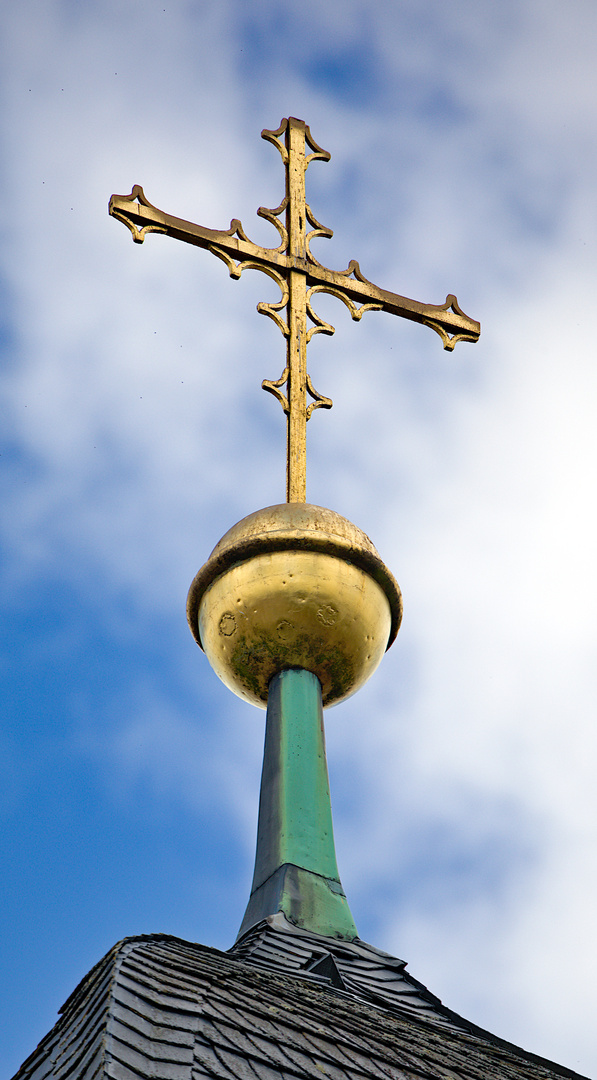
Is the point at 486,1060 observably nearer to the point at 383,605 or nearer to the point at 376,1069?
the point at 376,1069

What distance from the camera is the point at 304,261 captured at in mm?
10430

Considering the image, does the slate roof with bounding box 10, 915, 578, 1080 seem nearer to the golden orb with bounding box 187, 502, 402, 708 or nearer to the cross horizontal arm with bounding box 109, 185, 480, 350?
the golden orb with bounding box 187, 502, 402, 708

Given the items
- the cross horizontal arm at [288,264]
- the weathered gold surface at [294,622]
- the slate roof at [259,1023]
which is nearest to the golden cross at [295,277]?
the cross horizontal arm at [288,264]

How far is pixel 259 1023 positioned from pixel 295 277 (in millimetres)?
5852

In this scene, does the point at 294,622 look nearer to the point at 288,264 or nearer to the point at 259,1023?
the point at 288,264

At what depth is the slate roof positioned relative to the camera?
200 inches

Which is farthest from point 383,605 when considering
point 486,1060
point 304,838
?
point 486,1060

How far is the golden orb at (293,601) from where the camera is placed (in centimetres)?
885

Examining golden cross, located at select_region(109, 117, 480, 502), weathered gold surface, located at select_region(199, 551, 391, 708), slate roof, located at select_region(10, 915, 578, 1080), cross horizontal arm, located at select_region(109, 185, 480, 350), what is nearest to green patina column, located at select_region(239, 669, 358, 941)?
weathered gold surface, located at select_region(199, 551, 391, 708)

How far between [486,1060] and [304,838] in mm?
2074

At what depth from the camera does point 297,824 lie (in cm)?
858

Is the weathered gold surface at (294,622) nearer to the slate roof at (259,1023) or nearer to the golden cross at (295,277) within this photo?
the golden cross at (295,277)

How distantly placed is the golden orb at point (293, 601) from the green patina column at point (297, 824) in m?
0.19

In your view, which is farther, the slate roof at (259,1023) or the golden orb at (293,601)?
the golden orb at (293,601)
